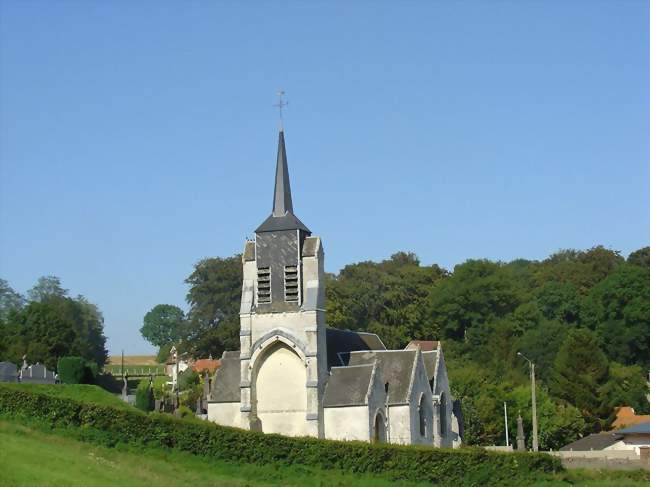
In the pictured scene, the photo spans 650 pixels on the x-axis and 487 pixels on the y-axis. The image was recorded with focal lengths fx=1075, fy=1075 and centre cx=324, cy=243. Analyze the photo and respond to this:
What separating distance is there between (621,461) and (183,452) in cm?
1948

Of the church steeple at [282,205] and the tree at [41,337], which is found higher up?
the church steeple at [282,205]

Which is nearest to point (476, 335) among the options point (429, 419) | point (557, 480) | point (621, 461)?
point (429, 419)

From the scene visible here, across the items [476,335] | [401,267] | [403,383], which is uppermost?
[401,267]

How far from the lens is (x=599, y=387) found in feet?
237

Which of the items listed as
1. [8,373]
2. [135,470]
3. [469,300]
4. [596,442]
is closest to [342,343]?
[596,442]

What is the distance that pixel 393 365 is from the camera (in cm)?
5184

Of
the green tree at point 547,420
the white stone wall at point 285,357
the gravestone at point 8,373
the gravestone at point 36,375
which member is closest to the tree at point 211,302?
the gravestone at point 36,375

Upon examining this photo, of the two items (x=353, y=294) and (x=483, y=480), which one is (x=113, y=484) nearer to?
(x=483, y=480)

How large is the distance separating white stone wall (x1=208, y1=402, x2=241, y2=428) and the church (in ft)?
0.16

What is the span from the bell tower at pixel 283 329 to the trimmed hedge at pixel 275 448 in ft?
29.4

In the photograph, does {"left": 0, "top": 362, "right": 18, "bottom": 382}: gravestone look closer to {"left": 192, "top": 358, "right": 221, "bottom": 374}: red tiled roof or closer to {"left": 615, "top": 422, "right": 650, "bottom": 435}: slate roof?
{"left": 192, "top": 358, "right": 221, "bottom": 374}: red tiled roof

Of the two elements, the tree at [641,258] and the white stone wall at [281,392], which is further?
the tree at [641,258]

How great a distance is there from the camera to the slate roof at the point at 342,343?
173ft

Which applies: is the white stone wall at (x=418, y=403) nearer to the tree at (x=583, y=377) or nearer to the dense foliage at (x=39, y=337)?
the tree at (x=583, y=377)
